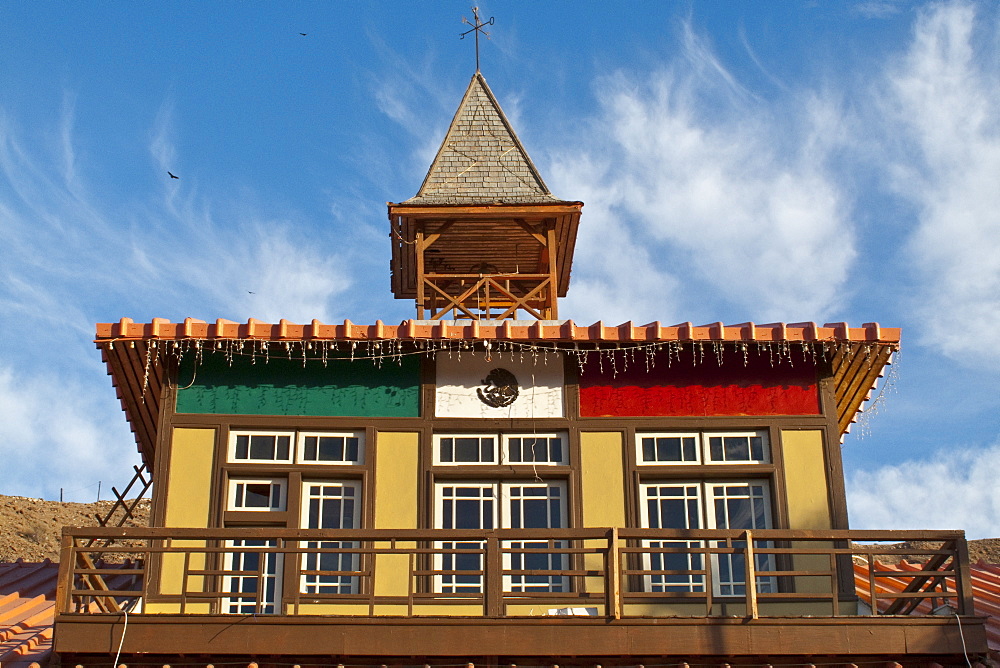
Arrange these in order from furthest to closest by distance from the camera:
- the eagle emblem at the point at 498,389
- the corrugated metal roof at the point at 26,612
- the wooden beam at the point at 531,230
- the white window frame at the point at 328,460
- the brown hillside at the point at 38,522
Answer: the brown hillside at the point at 38,522
the wooden beam at the point at 531,230
the eagle emblem at the point at 498,389
the white window frame at the point at 328,460
the corrugated metal roof at the point at 26,612

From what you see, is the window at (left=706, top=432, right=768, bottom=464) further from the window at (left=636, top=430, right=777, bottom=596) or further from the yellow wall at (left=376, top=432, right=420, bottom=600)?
the yellow wall at (left=376, top=432, right=420, bottom=600)

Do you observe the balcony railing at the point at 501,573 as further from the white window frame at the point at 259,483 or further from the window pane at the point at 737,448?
the window pane at the point at 737,448

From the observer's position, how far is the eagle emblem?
12.4 meters

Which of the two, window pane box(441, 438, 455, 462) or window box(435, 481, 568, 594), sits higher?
window pane box(441, 438, 455, 462)

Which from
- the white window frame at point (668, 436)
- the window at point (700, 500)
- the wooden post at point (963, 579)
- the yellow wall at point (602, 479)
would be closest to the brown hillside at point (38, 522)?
the yellow wall at point (602, 479)

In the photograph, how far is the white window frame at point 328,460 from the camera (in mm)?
12023

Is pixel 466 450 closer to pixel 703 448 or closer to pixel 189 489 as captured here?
pixel 703 448

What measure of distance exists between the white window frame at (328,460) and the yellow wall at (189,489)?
86 cm

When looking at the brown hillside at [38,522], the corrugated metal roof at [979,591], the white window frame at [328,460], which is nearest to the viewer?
the corrugated metal roof at [979,591]

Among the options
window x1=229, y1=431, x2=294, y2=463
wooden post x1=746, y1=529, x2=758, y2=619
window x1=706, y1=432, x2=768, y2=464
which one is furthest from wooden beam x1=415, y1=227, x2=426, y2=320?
wooden post x1=746, y1=529, x2=758, y2=619

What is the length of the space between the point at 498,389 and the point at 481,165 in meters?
4.39

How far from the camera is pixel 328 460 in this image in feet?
39.5

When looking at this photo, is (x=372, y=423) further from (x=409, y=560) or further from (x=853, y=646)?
(x=853, y=646)

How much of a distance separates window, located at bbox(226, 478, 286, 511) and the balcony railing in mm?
379
